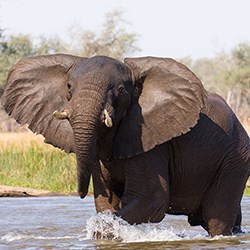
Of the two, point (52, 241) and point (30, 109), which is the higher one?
point (30, 109)

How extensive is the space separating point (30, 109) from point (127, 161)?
3.13 feet

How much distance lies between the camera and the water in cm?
782

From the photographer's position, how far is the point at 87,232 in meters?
8.26

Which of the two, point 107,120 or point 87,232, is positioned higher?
point 107,120

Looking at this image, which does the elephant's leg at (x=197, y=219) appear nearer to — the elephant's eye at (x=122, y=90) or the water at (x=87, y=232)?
the water at (x=87, y=232)

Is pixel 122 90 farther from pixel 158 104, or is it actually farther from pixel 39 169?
pixel 39 169

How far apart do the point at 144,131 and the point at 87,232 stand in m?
1.06

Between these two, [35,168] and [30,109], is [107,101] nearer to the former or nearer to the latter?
[30,109]

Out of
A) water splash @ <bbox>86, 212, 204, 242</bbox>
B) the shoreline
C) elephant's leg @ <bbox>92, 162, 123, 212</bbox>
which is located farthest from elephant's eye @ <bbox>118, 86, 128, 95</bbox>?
the shoreline

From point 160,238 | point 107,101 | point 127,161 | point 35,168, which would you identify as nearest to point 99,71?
point 107,101

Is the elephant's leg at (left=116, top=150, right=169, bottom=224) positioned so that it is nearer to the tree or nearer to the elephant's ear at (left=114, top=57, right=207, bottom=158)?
the elephant's ear at (left=114, top=57, right=207, bottom=158)

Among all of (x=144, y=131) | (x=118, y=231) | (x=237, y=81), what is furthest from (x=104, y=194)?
(x=237, y=81)

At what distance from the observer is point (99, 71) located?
24.2 feet

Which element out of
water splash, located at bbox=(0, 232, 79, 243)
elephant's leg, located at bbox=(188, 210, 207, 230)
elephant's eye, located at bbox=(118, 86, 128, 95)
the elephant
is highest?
elephant's eye, located at bbox=(118, 86, 128, 95)
